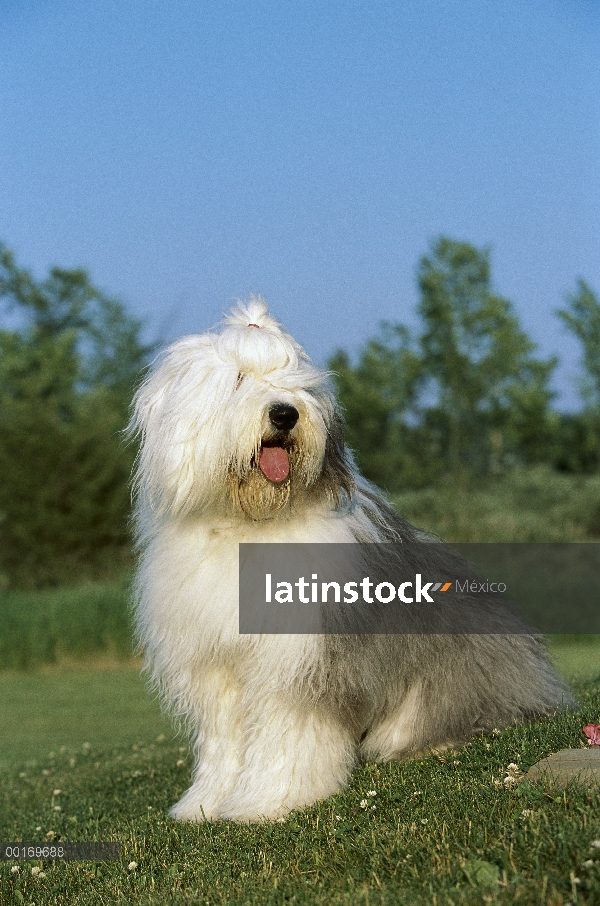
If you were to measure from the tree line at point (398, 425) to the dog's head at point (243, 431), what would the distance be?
18.4m

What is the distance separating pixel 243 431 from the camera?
163 inches

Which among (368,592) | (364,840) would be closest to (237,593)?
(368,592)

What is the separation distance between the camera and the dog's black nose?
417cm

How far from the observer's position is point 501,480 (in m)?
24.8

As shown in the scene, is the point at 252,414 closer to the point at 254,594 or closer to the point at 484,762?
the point at 254,594

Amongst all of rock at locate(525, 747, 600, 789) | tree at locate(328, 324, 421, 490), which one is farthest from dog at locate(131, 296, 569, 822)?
tree at locate(328, 324, 421, 490)

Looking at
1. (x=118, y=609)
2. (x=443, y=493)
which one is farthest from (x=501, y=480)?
(x=118, y=609)

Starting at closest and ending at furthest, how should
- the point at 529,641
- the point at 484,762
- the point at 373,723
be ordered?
the point at 484,762
the point at 373,723
the point at 529,641

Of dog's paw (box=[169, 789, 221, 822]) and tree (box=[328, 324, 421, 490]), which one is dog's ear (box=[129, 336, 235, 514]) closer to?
dog's paw (box=[169, 789, 221, 822])

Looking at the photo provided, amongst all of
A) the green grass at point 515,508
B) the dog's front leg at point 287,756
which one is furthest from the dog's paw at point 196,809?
the green grass at point 515,508

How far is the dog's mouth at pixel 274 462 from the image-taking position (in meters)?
4.26

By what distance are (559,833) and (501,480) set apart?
72.9 ft

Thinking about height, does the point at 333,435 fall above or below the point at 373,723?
above

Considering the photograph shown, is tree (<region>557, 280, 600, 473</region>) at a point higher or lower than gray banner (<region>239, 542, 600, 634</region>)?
higher
